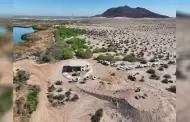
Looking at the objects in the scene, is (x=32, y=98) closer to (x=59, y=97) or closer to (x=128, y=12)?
(x=59, y=97)

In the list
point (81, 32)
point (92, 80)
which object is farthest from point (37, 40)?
point (92, 80)

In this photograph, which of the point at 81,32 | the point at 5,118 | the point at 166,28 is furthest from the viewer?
the point at 81,32

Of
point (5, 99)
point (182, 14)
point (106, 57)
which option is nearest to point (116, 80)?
point (106, 57)

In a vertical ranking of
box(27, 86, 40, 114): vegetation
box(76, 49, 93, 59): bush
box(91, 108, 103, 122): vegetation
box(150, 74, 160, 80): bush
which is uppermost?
box(76, 49, 93, 59): bush

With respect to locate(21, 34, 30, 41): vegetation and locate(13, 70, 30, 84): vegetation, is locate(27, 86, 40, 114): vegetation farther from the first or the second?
locate(21, 34, 30, 41): vegetation

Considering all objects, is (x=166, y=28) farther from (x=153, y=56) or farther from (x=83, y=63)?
(x=83, y=63)

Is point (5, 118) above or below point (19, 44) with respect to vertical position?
below

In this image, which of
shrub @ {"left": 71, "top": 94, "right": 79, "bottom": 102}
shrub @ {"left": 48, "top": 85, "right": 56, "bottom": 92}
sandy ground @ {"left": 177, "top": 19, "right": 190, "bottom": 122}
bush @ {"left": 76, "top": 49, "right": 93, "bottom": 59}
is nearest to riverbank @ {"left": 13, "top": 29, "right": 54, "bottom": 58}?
bush @ {"left": 76, "top": 49, "right": 93, "bottom": 59}
